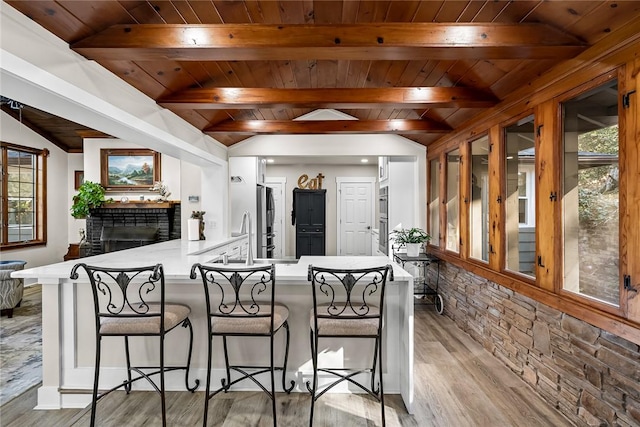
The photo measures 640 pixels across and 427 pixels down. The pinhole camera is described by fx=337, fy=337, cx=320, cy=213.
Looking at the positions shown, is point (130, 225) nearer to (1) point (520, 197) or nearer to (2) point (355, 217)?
(2) point (355, 217)

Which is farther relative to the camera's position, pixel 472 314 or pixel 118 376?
pixel 472 314

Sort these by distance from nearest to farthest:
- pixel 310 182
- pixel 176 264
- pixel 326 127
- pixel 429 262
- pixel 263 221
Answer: pixel 176 264
pixel 326 127
pixel 429 262
pixel 263 221
pixel 310 182

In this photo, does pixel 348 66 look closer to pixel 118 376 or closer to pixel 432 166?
pixel 432 166

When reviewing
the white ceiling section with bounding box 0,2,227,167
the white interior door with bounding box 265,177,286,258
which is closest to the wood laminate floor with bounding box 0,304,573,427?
the white ceiling section with bounding box 0,2,227,167

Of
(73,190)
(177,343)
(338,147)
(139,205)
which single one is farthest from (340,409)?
(73,190)

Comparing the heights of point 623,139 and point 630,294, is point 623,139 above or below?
above

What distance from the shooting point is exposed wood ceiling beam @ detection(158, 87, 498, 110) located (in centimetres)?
302

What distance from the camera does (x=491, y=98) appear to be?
9.93ft

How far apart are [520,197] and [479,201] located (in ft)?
2.43

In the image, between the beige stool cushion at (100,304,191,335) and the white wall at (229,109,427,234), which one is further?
the white wall at (229,109,427,234)

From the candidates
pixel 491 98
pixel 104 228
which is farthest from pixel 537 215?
pixel 104 228

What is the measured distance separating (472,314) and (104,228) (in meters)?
6.31

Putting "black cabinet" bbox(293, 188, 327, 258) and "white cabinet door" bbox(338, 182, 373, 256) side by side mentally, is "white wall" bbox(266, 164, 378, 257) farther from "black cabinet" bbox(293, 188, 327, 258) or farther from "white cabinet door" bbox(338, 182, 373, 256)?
"black cabinet" bbox(293, 188, 327, 258)

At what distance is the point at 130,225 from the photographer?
629 centimetres
